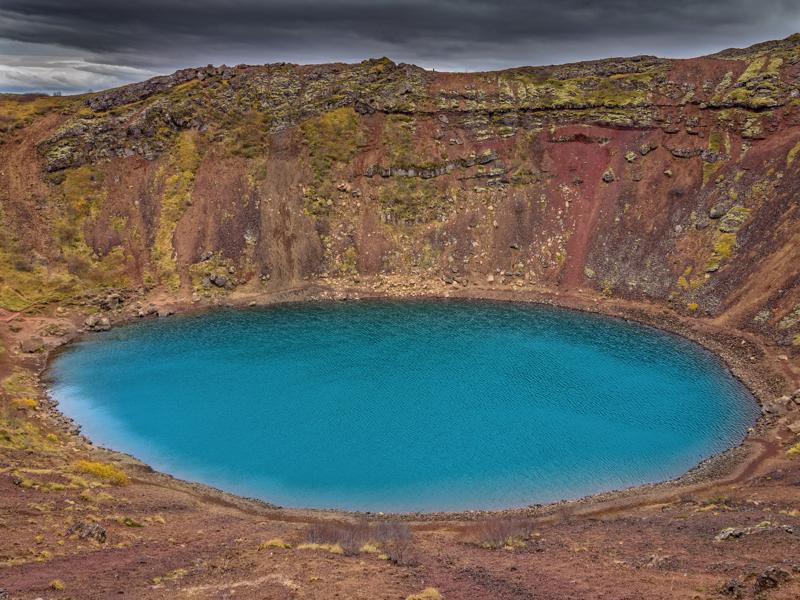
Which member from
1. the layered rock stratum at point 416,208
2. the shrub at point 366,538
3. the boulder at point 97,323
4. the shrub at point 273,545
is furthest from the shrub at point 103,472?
the boulder at point 97,323

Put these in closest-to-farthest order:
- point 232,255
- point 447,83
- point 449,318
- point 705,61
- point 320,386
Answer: point 320,386, point 449,318, point 232,255, point 705,61, point 447,83

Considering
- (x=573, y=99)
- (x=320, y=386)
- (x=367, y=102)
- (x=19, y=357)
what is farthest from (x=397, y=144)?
(x=19, y=357)

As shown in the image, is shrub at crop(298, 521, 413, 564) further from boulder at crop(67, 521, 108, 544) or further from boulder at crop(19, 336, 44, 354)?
boulder at crop(19, 336, 44, 354)

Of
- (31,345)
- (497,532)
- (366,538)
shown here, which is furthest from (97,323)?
(497,532)

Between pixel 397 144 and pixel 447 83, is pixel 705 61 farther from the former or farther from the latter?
pixel 397 144

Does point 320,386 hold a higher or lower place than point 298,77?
lower

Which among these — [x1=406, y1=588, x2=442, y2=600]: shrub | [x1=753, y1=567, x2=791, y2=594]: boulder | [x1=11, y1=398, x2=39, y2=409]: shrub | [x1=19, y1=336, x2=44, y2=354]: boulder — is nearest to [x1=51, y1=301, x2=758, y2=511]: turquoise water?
[x1=11, y1=398, x2=39, y2=409]: shrub

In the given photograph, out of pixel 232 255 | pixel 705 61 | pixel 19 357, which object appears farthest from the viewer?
pixel 705 61
